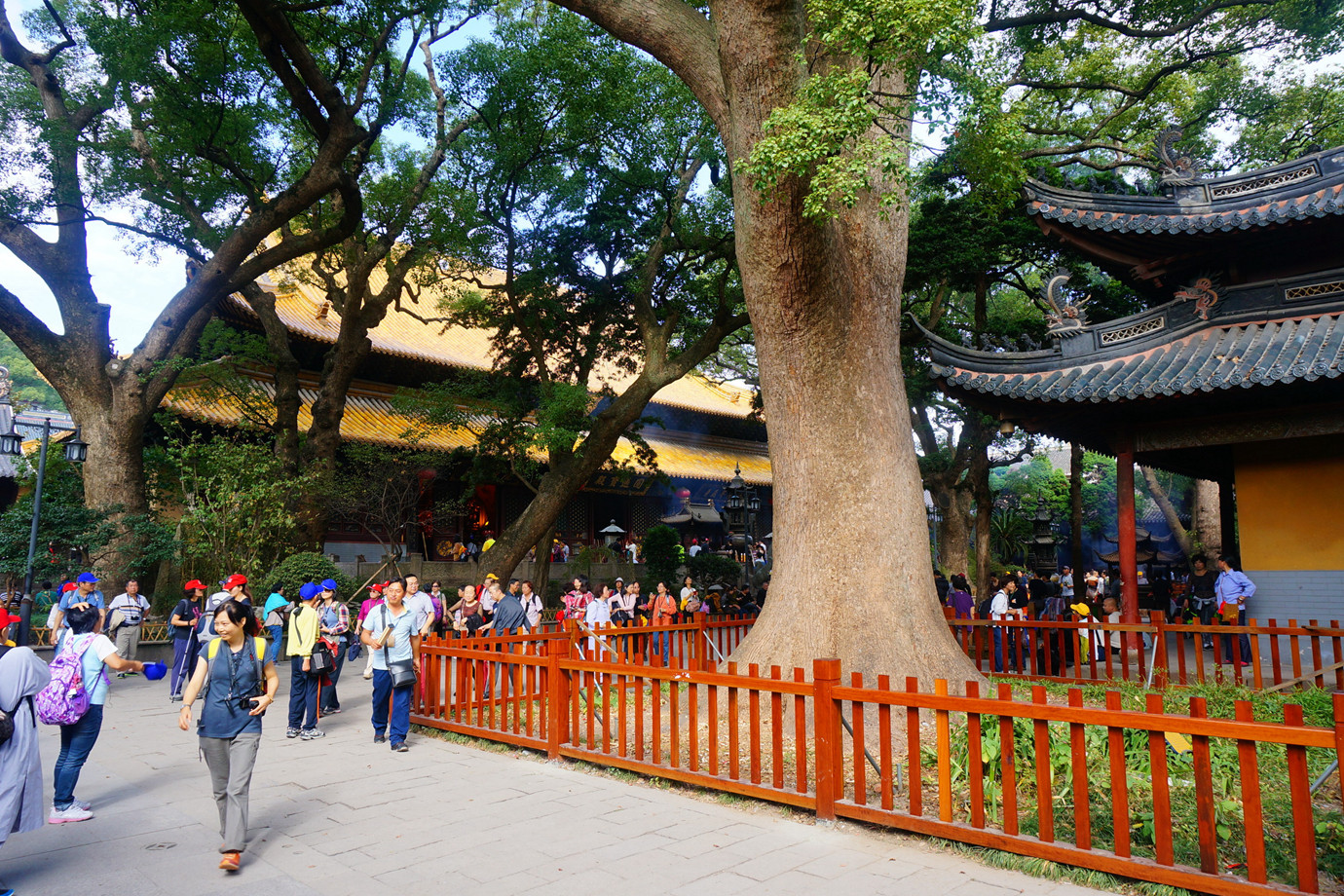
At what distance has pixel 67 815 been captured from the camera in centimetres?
503

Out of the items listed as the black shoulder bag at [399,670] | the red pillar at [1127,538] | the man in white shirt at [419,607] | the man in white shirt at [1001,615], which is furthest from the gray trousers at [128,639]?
the red pillar at [1127,538]

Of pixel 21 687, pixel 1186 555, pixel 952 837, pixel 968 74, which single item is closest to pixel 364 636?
pixel 21 687

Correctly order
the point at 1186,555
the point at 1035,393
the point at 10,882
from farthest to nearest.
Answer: the point at 1186,555 → the point at 1035,393 → the point at 10,882

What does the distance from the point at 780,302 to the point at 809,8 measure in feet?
7.05

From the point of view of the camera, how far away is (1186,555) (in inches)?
1006

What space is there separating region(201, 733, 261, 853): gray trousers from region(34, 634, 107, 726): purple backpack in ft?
3.89

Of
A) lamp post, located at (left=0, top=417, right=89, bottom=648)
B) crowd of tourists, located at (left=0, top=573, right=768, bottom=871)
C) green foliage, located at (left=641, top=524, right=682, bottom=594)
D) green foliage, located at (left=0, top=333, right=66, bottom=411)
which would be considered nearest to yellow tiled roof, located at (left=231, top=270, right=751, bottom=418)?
green foliage, located at (left=641, top=524, right=682, bottom=594)

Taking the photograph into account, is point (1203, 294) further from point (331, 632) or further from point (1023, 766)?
point (331, 632)

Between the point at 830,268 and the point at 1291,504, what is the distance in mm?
6437

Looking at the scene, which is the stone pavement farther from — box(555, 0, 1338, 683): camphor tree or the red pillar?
the red pillar

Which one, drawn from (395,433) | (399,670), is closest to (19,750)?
(399,670)

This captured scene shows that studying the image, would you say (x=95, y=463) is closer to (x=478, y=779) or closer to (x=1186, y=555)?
(x=478, y=779)

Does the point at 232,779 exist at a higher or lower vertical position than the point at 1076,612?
lower

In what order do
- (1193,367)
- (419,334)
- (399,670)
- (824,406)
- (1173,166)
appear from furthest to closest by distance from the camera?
1. (419,334)
2. (1173,166)
3. (1193,367)
4. (399,670)
5. (824,406)
